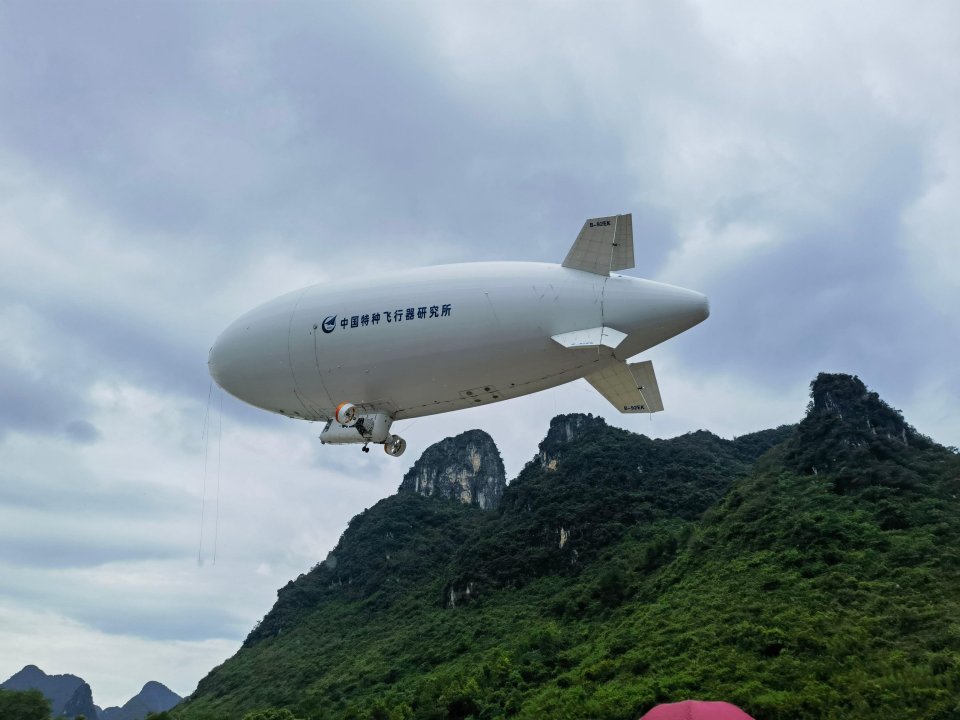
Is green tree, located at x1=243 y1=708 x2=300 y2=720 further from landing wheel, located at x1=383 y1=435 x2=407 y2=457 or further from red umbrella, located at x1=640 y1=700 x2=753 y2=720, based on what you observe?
red umbrella, located at x1=640 y1=700 x2=753 y2=720

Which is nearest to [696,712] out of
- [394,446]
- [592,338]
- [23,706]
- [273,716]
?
[592,338]

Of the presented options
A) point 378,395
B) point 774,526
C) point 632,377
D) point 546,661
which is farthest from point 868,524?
point 378,395

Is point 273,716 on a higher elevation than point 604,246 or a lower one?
lower

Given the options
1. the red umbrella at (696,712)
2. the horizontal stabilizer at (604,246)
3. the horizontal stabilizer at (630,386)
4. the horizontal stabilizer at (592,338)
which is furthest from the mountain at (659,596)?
the horizontal stabilizer at (604,246)

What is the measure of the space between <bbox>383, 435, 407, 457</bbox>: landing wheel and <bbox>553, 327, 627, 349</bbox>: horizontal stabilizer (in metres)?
6.01

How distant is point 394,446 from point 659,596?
39865mm

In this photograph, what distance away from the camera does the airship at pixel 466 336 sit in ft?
51.6

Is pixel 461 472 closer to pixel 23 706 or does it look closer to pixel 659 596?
pixel 659 596

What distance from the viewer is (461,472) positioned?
456ft

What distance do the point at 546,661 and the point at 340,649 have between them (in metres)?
42.1

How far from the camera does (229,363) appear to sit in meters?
20.7

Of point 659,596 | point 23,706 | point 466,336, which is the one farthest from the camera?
point 659,596

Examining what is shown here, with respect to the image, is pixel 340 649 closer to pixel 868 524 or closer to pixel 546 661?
pixel 546 661

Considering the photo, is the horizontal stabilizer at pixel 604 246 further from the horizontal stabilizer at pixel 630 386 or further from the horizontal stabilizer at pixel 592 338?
the horizontal stabilizer at pixel 630 386
